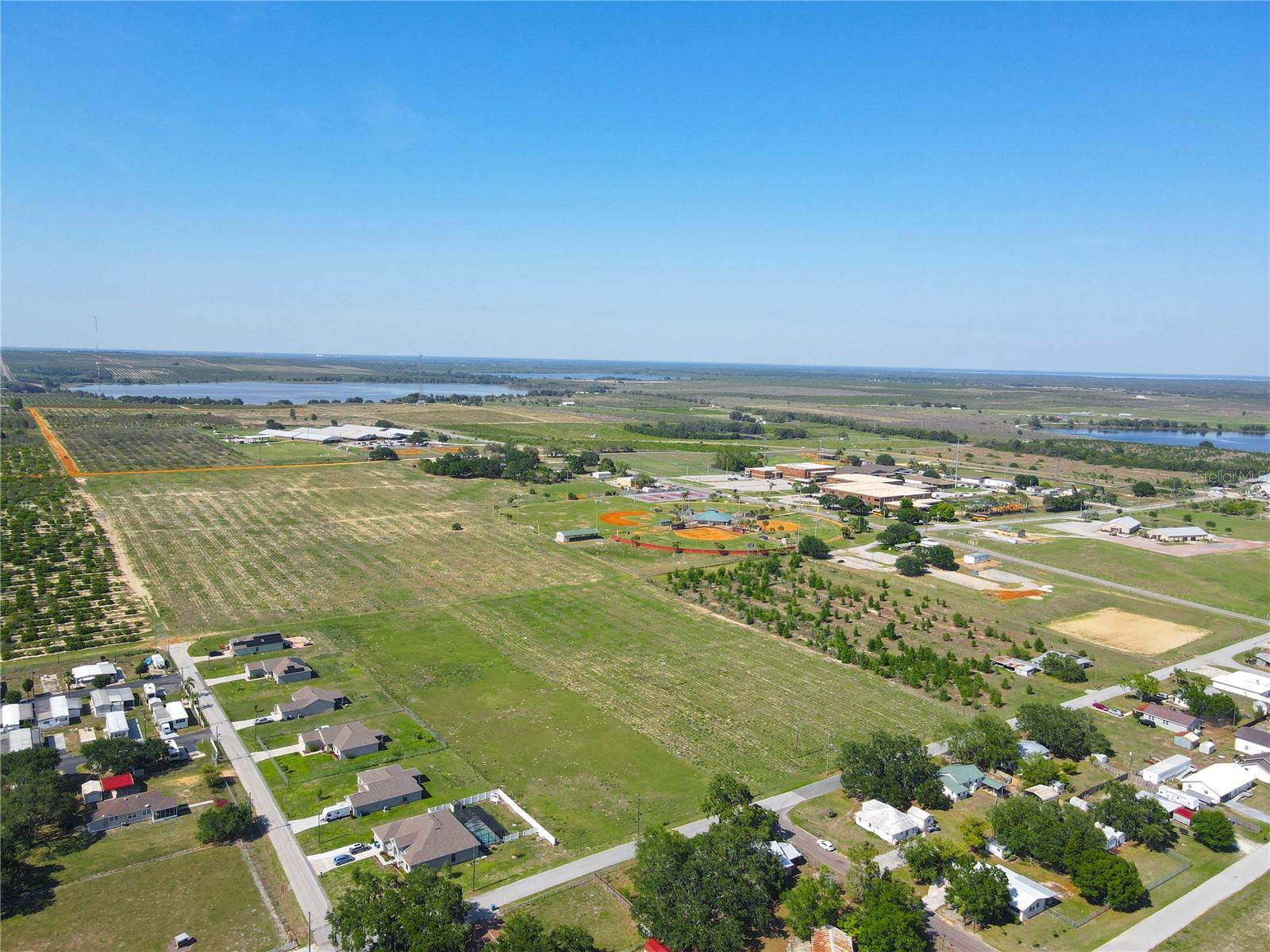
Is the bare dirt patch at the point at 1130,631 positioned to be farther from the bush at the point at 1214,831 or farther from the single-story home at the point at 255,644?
the single-story home at the point at 255,644

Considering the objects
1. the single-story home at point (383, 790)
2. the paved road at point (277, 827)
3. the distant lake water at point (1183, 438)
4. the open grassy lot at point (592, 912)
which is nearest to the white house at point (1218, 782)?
the open grassy lot at point (592, 912)

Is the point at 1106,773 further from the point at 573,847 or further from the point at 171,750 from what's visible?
the point at 171,750

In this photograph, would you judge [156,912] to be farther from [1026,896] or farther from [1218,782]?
[1218,782]

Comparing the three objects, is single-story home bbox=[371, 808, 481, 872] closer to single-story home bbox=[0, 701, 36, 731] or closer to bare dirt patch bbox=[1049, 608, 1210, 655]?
single-story home bbox=[0, 701, 36, 731]

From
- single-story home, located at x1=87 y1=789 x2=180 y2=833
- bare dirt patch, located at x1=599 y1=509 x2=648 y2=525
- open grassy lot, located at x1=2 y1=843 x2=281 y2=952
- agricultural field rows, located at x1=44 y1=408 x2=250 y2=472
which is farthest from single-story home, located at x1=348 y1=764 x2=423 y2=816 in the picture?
agricultural field rows, located at x1=44 y1=408 x2=250 y2=472

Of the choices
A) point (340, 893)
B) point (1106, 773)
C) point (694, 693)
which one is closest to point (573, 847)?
point (340, 893)

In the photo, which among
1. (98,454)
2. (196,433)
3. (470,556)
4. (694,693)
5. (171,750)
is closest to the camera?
(171,750)

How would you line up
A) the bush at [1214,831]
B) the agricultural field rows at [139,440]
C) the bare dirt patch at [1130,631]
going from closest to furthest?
the bush at [1214,831]
the bare dirt patch at [1130,631]
the agricultural field rows at [139,440]

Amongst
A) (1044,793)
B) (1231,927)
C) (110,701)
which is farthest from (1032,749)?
(110,701)
